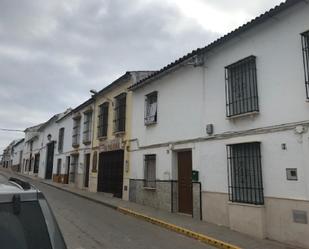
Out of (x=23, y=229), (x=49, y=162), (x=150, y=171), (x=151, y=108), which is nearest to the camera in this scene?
(x=23, y=229)

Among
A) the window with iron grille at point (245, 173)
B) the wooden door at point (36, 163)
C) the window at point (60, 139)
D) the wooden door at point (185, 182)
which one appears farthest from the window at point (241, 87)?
the wooden door at point (36, 163)

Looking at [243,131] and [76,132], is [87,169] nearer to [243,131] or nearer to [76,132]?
[76,132]

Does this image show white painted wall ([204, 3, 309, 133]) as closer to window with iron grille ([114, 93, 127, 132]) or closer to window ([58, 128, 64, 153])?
window with iron grille ([114, 93, 127, 132])

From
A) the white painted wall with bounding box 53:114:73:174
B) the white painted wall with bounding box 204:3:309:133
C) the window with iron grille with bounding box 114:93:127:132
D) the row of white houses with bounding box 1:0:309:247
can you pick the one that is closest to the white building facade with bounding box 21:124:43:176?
the white painted wall with bounding box 53:114:73:174

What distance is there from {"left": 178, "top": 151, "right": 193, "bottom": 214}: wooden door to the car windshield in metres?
9.44

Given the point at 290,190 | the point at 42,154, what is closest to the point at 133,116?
the point at 290,190

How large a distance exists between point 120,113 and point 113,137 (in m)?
1.33

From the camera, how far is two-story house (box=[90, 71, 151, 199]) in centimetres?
1605

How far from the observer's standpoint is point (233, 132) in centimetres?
948

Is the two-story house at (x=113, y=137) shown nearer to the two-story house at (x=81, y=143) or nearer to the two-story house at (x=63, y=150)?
the two-story house at (x=81, y=143)

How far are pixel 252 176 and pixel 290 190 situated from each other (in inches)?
48.1

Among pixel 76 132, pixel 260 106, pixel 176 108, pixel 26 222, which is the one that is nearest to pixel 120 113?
pixel 176 108

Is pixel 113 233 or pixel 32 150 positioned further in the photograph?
pixel 32 150

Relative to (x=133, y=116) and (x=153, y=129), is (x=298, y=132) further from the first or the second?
(x=133, y=116)
